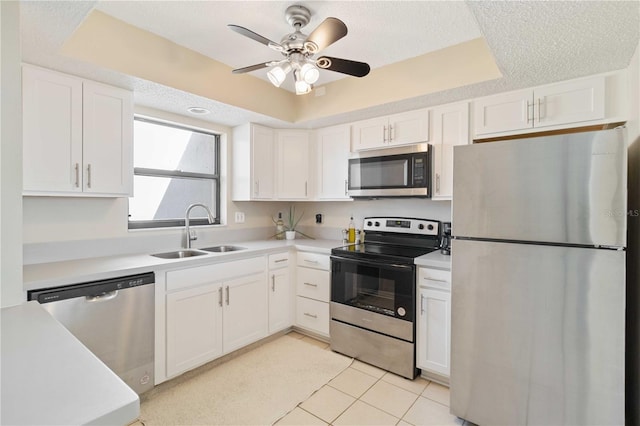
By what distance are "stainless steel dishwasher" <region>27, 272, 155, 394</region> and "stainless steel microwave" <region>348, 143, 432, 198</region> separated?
1.92 metres

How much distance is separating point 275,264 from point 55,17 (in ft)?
7.37

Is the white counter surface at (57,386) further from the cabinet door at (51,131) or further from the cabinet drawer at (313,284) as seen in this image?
the cabinet drawer at (313,284)

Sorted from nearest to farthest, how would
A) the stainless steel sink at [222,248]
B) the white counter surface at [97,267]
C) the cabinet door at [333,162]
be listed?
the white counter surface at [97,267]
the stainless steel sink at [222,248]
the cabinet door at [333,162]

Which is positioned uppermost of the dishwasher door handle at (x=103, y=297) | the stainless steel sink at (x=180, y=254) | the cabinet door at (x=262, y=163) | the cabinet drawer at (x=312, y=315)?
the cabinet door at (x=262, y=163)

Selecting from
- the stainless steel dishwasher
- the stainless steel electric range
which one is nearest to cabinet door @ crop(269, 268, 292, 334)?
the stainless steel electric range

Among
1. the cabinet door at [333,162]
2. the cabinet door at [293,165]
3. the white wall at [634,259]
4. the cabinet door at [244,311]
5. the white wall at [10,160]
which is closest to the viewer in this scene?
the white wall at [10,160]

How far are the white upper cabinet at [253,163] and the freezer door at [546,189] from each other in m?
1.99

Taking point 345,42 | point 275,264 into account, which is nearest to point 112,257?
point 275,264

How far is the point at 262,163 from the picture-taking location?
3.26m

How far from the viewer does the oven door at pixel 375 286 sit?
2338 mm

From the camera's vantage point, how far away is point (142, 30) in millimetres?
2055

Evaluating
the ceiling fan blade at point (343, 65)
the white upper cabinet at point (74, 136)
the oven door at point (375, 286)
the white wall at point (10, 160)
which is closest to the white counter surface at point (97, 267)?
the white upper cabinet at point (74, 136)

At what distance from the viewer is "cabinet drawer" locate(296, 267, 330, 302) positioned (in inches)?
113

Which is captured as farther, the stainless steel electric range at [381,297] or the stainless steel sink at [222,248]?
the stainless steel sink at [222,248]
